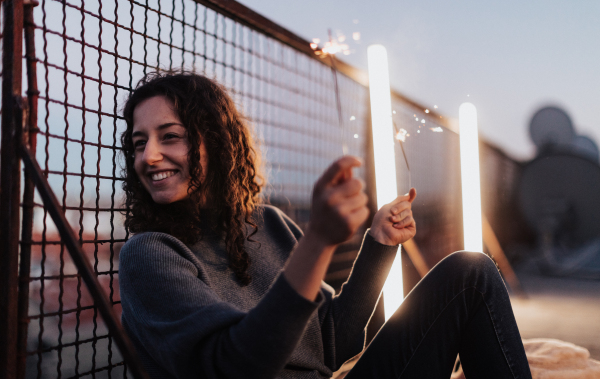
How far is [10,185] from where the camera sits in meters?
0.92

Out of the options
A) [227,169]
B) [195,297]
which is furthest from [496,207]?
[195,297]

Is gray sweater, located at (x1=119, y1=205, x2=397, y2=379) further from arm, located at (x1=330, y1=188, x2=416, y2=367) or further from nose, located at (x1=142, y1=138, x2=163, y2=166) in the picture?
nose, located at (x1=142, y1=138, x2=163, y2=166)

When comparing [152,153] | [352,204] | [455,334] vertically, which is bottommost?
[455,334]

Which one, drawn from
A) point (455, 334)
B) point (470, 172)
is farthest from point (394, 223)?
point (470, 172)

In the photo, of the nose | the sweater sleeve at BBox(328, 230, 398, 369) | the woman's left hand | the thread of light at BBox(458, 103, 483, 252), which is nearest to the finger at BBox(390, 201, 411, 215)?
the woman's left hand

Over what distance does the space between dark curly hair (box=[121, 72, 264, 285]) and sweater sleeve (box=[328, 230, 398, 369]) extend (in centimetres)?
35

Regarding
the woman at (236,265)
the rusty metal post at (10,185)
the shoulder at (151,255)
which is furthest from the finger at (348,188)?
the rusty metal post at (10,185)

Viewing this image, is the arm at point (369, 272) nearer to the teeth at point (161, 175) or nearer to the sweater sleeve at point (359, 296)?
the sweater sleeve at point (359, 296)

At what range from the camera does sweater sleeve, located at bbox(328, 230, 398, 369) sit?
122 centimetres

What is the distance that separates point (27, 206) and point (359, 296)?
3.13 ft

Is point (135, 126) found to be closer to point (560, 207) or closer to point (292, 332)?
point (292, 332)

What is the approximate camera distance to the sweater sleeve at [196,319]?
0.63 m

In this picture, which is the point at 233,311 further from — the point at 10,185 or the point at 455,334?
the point at 455,334

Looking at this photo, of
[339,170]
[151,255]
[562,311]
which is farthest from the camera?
[562,311]
